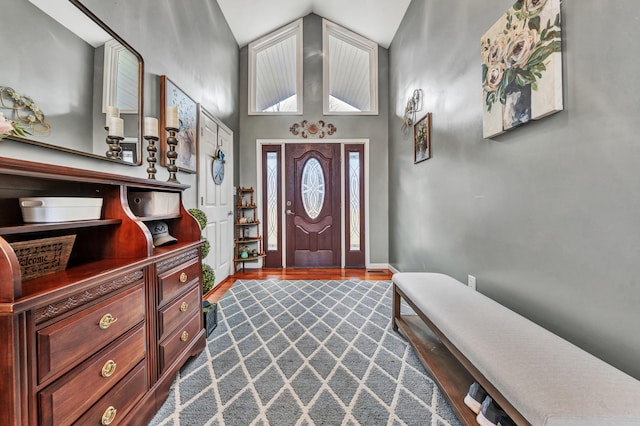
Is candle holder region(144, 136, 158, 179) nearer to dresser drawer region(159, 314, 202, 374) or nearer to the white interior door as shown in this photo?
dresser drawer region(159, 314, 202, 374)

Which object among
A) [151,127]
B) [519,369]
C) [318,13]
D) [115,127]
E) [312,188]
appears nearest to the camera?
[519,369]

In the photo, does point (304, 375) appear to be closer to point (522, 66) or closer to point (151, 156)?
point (151, 156)

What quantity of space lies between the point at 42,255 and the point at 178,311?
67 cm

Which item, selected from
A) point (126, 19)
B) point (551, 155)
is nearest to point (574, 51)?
point (551, 155)

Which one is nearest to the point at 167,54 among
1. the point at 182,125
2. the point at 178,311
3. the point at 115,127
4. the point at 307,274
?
the point at 182,125

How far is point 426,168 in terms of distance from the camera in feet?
8.25

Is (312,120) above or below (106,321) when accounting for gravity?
above

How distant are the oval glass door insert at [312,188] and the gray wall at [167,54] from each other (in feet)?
4.27

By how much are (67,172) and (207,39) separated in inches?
102

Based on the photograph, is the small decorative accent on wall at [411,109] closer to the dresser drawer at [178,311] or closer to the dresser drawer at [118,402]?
the dresser drawer at [178,311]

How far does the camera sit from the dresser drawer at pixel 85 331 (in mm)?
732

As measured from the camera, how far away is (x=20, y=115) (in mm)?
1006

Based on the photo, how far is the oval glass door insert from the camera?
3.95 metres

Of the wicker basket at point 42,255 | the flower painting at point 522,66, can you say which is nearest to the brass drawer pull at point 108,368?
the wicker basket at point 42,255
